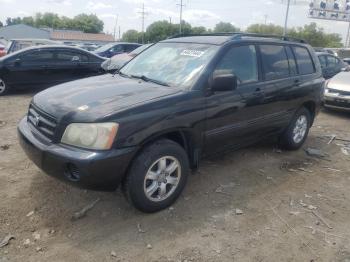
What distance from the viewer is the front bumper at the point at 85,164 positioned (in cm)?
308

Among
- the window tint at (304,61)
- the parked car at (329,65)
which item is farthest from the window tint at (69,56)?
the parked car at (329,65)

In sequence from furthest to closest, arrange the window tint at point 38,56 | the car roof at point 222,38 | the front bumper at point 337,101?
1. the window tint at point 38,56
2. the front bumper at point 337,101
3. the car roof at point 222,38

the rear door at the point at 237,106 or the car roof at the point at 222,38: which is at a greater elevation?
the car roof at the point at 222,38

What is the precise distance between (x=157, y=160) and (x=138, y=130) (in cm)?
40

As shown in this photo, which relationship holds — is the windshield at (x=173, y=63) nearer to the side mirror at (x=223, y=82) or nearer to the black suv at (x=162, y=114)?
the black suv at (x=162, y=114)

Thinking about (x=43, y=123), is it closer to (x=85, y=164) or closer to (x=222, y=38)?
(x=85, y=164)

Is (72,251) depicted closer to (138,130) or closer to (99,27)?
(138,130)

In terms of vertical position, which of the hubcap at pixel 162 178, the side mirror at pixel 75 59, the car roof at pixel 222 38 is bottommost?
the hubcap at pixel 162 178

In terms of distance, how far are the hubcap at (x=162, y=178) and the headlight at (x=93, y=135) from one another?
57cm

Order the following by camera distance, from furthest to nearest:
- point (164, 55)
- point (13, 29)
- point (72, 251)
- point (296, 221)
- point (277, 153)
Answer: point (13, 29)
point (277, 153)
point (164, 55)
point (296, 221)
point (72, 251)

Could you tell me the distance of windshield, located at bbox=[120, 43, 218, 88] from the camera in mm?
3996

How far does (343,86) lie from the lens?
8.84m

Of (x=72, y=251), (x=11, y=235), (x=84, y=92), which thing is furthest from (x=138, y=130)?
(x=11, y=235)

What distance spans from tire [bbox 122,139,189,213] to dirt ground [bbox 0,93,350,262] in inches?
6.3
